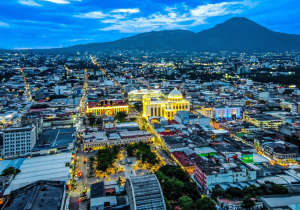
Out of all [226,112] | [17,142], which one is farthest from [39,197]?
[226,112]

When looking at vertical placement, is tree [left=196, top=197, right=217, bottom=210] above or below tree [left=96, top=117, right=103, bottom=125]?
below

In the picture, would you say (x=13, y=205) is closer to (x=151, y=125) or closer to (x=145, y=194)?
(x=145, y=194)

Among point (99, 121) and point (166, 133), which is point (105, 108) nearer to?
point (99, 121)

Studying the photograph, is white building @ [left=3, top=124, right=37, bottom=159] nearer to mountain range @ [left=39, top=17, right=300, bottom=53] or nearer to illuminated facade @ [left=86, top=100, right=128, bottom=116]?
illuminated facade @ [left=86, top=100, right=128, bottom=116]

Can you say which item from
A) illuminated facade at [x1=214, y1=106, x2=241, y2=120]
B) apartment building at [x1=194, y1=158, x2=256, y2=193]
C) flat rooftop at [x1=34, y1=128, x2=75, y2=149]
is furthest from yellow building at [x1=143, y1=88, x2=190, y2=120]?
apartment building at [x1=194, y1=158, x2=256, y2=193]

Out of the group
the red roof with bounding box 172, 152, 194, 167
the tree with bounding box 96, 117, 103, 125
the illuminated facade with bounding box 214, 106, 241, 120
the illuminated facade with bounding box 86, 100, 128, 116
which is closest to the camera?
the red roof with bounding box 172, 152, 194, 167

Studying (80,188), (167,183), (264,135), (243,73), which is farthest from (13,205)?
(243,73)

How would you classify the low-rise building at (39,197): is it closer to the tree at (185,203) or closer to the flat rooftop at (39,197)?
the flat rooftop at (39,197)
